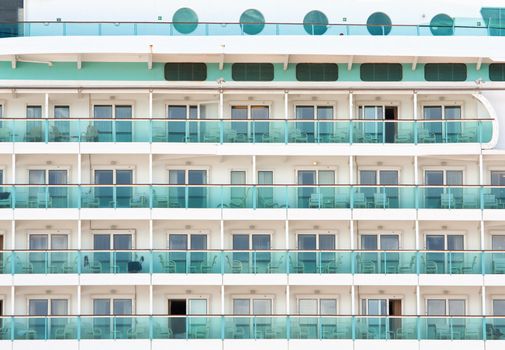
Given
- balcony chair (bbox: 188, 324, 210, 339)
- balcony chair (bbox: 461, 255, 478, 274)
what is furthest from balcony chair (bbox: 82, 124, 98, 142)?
balcony chair (bbox: 461, 255, 478, 274)

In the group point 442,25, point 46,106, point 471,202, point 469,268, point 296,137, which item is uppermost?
point 442,25

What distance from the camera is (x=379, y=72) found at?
3172 centimetres

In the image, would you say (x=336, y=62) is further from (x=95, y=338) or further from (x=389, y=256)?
(x=95, y=338)

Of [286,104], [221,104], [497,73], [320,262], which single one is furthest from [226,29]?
[497,73]

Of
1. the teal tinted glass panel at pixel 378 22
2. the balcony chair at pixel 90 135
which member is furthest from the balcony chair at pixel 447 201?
the balcony chair at pixel 90 135

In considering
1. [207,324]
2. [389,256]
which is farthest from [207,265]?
[389,256]

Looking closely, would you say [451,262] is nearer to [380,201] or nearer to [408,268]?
[408,268]

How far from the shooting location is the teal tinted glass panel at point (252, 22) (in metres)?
32.0

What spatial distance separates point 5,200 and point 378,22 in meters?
9.75

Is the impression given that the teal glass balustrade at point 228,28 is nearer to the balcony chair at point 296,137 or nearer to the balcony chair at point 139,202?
the balcony chair at point 296,137

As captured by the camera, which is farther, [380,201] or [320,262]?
[380,201]

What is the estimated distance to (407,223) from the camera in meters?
31.2

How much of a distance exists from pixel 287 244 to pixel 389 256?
2.30 metres

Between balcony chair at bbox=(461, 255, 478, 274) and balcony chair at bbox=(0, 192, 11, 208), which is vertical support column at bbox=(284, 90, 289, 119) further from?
balcony chair at bbox=(0, 192, 11, 208)
